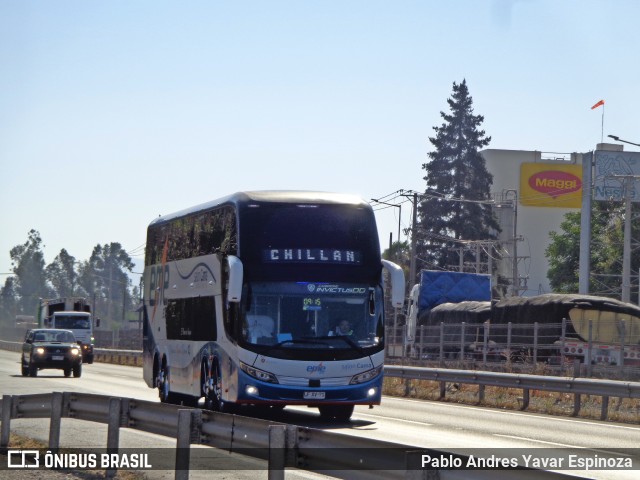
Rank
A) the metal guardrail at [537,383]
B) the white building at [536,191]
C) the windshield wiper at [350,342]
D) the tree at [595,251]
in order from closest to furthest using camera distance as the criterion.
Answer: the windshield wiper at [350,342] → the metal guardrail at [537,383] → the tree at [595,251] → the white building at [536,191]

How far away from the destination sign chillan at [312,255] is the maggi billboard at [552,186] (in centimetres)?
9148

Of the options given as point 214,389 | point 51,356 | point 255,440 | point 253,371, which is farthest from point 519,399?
point 51,356

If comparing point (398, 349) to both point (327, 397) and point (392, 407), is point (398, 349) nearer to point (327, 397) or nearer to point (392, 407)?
point (392, 407)

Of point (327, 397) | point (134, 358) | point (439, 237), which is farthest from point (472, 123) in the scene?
point (327, 397)

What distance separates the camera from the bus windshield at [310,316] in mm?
20188

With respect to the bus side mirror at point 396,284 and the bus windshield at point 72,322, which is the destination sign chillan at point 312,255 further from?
the bus windshield at point 72,322

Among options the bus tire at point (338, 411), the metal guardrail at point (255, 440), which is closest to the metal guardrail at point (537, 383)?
the bus tire at point (338, 411)

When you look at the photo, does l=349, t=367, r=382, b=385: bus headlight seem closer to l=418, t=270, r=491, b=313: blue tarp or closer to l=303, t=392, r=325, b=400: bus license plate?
l=303, t=392, r=325, b=400: bus license plate

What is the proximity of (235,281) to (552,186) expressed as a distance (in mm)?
94291

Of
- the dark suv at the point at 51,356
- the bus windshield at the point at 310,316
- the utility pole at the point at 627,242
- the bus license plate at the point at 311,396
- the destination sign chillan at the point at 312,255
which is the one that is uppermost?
the utility pole at the point at 627,242

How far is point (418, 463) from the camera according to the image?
7.48 metres

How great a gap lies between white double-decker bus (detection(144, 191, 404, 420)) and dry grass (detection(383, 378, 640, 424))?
577cm

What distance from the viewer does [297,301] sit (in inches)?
802

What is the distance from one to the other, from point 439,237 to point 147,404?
85.1 metres
